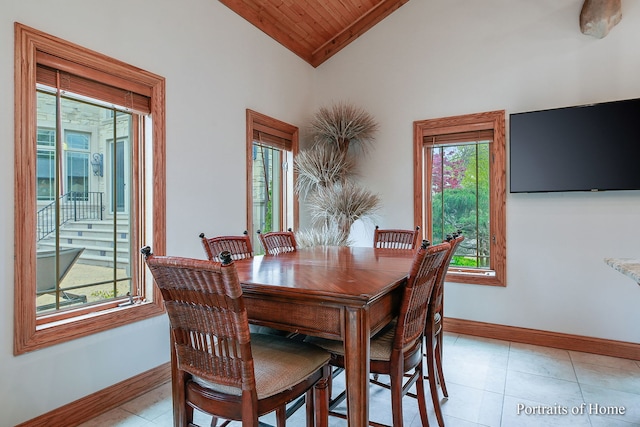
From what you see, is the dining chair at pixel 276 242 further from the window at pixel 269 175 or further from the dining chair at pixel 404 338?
the dining chair at pixel 404 338

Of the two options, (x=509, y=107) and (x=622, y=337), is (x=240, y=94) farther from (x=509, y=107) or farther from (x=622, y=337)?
(x=622, y=337)

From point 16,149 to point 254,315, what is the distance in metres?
1.52

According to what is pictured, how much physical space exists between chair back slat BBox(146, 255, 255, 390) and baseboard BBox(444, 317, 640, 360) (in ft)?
9.64

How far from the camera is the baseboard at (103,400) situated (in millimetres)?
1953

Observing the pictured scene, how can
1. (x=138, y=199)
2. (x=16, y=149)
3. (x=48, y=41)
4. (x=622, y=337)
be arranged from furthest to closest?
(x=622, y=337) < (x=138, y=199) < (x=48, y=41) < (x=16, y=149)

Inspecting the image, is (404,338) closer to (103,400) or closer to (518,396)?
(518,396)

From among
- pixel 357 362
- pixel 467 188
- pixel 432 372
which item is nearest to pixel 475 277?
pixel 467 188

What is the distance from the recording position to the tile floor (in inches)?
82.3

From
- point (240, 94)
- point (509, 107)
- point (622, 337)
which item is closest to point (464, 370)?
point (622, 337)

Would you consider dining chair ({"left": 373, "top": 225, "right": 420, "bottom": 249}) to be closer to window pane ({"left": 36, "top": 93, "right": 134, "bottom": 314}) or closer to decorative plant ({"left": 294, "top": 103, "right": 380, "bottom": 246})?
decorative plant ({"left": 294, "top": 103, "right": 380, "bottom": 246})

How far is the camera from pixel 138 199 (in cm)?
257

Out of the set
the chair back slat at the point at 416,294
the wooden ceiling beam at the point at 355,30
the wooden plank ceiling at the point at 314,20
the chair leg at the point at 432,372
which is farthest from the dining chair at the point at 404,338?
the wooden ceiling beam at the point at 355,30

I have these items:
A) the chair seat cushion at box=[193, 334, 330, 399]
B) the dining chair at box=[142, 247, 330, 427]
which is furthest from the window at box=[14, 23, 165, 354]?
the chair seat cushion at box=[193, 334, 330, 399]

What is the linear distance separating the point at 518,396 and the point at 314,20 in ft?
12.6
